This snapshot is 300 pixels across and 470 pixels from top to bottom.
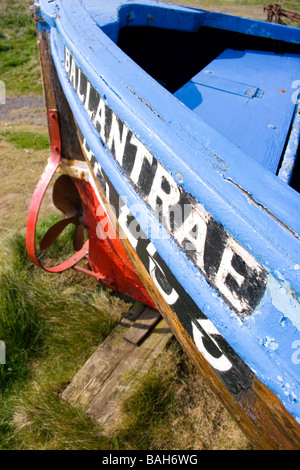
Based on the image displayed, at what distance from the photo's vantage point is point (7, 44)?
29.6 ft

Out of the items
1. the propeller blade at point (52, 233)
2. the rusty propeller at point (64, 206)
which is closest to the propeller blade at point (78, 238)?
the rusty propeller at point (64, 206)

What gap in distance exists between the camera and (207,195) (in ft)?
2.98

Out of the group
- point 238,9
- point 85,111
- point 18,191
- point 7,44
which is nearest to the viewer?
point 85,111

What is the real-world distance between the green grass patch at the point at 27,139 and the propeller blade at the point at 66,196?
239 cm

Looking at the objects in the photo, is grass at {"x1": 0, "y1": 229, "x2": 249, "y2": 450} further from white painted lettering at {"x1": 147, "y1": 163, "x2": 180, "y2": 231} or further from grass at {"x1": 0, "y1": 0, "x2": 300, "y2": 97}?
grass at {"x1": 0, "y1": 0, "x2": 300, "y2": 97}

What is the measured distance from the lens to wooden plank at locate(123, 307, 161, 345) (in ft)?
7.72

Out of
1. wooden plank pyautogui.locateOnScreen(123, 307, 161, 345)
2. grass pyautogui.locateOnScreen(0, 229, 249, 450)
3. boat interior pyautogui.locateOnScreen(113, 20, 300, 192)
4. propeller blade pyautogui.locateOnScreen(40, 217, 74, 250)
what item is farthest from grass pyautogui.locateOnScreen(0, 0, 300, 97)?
wooden plank pyautogui.locateOnScreen(123, 307, 161, 345)

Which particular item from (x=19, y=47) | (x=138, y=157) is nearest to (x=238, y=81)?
(x=138, y=157)

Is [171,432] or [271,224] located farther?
[171,432]

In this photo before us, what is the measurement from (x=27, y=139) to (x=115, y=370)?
3.77 m

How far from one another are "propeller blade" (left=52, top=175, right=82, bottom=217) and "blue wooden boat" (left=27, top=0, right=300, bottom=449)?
35 cm
